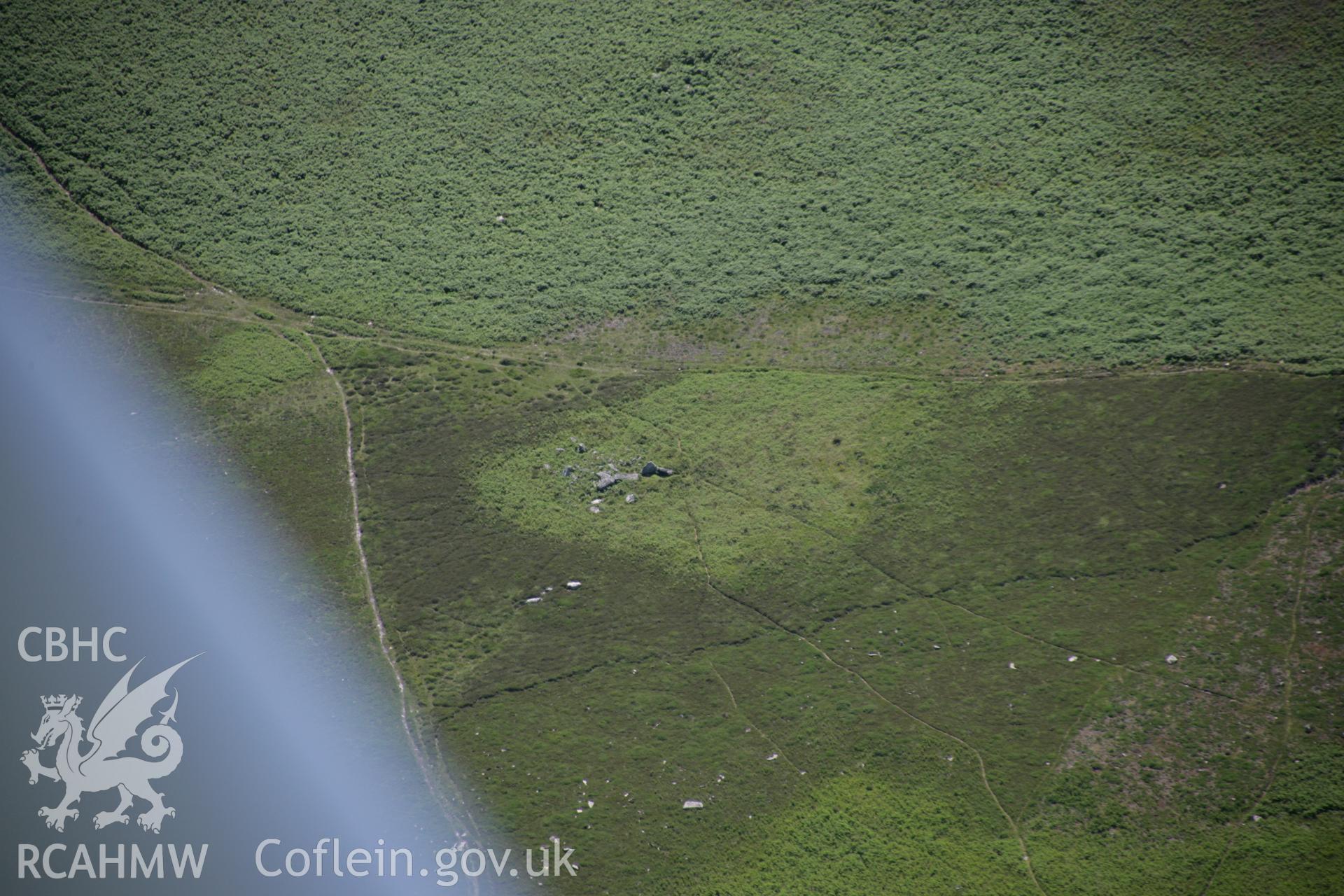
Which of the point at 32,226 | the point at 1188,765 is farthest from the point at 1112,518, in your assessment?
the point at 32,226

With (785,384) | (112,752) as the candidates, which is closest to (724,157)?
(785,384)

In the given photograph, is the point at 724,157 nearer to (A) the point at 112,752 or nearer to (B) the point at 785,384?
(B) the point at 785,384

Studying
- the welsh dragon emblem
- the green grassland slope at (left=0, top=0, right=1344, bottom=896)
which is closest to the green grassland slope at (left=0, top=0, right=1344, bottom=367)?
the green grassland slope at (left=0, top=0, right=1344, bottom=896)

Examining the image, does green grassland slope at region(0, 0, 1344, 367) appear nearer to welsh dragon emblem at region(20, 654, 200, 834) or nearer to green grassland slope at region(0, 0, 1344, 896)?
green grassland slope at region(0, 0, 1344, 896)

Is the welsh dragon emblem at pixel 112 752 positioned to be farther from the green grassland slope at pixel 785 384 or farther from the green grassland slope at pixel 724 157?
the green grassland slope at pixel 724 157

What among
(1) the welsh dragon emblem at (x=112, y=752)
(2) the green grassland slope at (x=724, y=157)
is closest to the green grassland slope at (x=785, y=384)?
(2) the green grassland slope at (x=724, y=157)

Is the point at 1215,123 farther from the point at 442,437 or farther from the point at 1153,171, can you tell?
the point at 442,437
